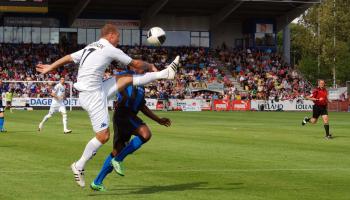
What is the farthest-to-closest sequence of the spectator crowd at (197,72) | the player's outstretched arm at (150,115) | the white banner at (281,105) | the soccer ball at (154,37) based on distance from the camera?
the white banner at (281,105)
the spectator crowd at (197,72)
the soccer ball at (154,37)
the player's outstretched arm at (150,115)

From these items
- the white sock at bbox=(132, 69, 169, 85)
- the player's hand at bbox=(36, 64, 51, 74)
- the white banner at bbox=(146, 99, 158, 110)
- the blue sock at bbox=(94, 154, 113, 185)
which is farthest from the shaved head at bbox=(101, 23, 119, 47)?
the white banner at bbox=(146, 99, 158, 110)

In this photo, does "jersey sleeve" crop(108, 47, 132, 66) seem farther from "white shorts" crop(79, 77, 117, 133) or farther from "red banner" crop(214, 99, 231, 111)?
"red banner" crop(214, 99, 231, 111)

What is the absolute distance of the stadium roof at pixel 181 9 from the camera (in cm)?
7750

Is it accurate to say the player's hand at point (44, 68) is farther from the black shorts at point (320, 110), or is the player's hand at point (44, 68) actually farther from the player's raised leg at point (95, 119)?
the black shorts at point (320, 110)

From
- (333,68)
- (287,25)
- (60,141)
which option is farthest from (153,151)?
(333,68)

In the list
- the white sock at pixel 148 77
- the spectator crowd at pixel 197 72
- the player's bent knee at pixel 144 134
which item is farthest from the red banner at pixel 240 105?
the white sock at pixel 148 77

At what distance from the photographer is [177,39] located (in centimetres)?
8369

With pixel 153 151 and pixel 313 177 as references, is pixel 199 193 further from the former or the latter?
pixel 153 151

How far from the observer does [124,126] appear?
40.9 feet

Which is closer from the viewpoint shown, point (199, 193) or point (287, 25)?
point (199, 193)

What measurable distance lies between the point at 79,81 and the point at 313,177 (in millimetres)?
5134

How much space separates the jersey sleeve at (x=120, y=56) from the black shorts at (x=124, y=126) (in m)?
1.33

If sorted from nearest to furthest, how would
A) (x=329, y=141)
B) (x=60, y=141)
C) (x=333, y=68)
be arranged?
(x=60, y=141) → (x=329, y=141) → (x=333, y=68)

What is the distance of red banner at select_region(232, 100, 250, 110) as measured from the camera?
69.4 m
